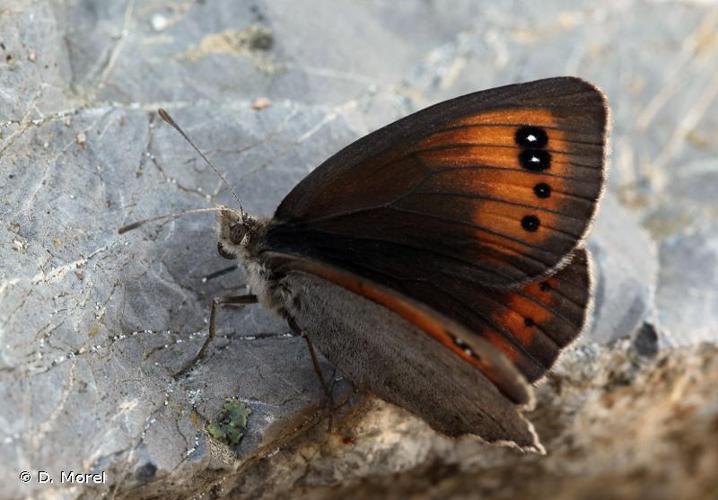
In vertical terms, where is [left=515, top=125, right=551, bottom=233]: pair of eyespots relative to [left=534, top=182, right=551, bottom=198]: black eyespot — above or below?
above

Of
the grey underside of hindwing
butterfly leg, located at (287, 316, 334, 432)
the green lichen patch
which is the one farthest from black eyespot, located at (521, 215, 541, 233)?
the green lichen patch

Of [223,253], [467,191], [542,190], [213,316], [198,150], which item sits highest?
[542,190]

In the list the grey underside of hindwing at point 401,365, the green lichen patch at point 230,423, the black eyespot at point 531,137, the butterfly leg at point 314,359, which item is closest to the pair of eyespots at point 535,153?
the black eyespot at point 531,137

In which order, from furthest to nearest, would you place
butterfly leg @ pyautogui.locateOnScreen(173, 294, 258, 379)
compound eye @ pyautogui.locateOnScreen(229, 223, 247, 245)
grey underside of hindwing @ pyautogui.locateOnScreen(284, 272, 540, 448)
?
compound eye @ pyautogui.locateOnScreen(229, 223, 247, 245) → butterfly leg @ pyautogui.locateOnScreen(173, 294, 258, 379) → grey underside of hindwing @ pyautogui.locateOnScreen(284, 272, 540, 448)

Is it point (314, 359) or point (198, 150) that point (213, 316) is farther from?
point (198, 150)

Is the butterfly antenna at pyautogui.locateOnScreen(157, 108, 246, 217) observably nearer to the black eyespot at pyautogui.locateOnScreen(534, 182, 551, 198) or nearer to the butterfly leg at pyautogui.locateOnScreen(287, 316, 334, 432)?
the butterfly leg at pyautogui.locateOnScreen(287, 316, 334, 432)

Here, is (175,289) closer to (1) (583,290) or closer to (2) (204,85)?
(2) (204,85)

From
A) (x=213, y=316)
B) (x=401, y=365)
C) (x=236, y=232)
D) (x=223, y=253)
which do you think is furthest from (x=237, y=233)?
(x=401, y=365)
